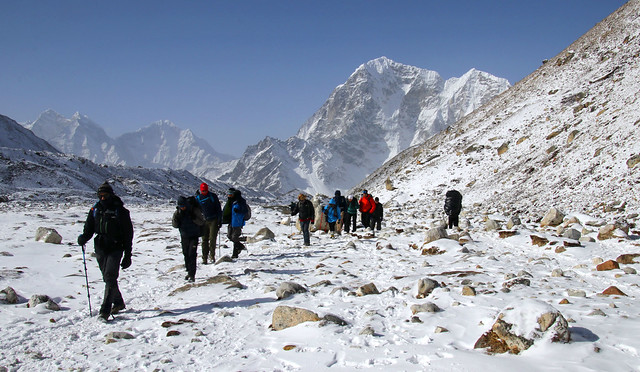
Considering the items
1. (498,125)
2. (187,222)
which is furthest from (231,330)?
(498,125)

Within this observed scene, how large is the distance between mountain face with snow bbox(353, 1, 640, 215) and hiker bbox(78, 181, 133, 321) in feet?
52.6

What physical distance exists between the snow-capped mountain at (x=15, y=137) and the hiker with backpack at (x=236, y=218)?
356 ft

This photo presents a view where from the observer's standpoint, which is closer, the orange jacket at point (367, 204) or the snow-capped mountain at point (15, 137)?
the orange jacket at point (367, 204)

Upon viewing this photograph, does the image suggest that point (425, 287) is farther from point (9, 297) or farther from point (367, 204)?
point (367, 204)

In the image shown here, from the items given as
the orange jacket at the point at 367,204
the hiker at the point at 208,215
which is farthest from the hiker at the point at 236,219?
the orange jacket at the point at 367,204

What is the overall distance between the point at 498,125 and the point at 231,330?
3591 cm

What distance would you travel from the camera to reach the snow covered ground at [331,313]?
15.2 ft

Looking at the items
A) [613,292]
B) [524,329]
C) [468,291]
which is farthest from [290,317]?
[613,292]

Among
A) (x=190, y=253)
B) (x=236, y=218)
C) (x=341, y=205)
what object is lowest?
(x=190, y=253)

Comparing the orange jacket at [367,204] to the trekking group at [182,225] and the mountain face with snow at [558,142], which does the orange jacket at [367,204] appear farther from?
the mountain face with snow at [558,142]

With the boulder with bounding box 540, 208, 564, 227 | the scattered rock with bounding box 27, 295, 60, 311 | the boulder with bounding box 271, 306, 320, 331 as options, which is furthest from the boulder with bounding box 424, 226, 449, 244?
the scattered rock with bounding box 27, 295, 60, 311

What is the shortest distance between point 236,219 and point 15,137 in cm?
11599

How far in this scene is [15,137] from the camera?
101875 millimetres

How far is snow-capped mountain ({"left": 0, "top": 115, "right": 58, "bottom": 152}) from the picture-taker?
3873 inches
